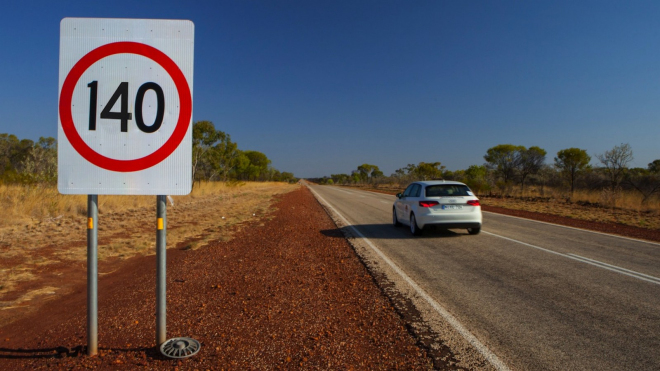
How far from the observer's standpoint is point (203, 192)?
28.2m

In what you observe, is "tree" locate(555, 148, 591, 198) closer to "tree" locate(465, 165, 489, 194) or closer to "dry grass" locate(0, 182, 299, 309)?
"tree" locate(465, 165, 489, 194)

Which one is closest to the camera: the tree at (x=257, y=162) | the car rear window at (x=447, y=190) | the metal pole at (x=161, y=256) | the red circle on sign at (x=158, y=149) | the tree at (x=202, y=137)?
the red circle on sign at (x=158, y=149)

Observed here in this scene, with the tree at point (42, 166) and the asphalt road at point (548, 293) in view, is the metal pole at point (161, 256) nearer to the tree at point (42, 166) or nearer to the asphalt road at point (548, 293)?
the asphalt road at point (548, 293)

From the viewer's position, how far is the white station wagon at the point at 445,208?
32.4 feet

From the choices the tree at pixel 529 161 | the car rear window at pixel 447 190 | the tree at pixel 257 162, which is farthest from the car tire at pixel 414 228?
the tree at pixel 257 162

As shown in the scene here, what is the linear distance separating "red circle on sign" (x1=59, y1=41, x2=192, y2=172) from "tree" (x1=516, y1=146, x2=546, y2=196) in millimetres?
40699

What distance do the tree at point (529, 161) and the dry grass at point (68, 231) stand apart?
3398 centimetres

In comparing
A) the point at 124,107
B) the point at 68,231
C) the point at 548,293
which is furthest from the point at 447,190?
the point at 68,231

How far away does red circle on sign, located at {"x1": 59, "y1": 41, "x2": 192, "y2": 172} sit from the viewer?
2.58 m

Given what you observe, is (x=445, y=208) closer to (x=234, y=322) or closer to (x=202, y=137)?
(x=234, y=322)

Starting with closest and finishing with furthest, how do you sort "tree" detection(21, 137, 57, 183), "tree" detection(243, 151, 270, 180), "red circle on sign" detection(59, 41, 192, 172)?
1. "red circle on sign" detection(59, 41, 192, 172)
2. "tree" detection(21, 137, 57, 183)
3. "tree" detection(243, 151, 270, 180)

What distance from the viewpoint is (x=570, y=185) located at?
33188 mm

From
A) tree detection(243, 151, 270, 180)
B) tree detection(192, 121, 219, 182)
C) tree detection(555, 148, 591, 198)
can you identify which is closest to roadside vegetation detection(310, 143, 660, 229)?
tree detection(555, 148, 591, 198)

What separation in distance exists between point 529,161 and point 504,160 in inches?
101
